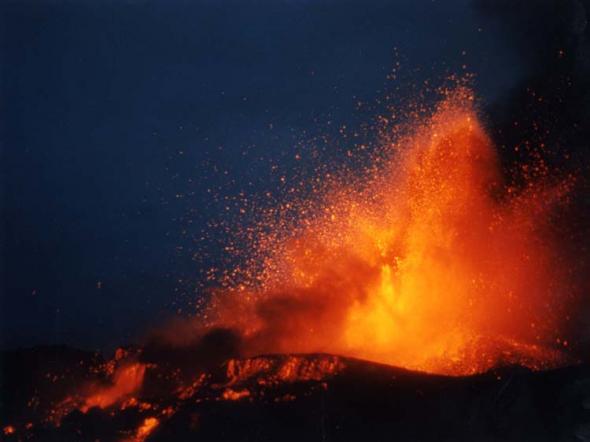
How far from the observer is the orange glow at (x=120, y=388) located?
1155cm

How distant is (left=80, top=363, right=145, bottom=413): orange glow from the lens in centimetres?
1155

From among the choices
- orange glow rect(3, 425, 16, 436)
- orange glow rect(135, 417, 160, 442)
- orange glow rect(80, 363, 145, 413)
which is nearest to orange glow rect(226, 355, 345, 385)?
orange glow rect(135, 417, 160, 442)

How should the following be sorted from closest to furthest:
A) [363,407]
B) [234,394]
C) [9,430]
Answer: [363,407] < [234,394] < [9,430]

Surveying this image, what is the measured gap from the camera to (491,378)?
9016 mm

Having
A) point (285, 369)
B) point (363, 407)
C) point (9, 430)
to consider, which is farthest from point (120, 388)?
point (363, 407)

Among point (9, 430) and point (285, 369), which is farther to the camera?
point (9, 430)

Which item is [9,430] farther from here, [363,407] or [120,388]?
[363,407]

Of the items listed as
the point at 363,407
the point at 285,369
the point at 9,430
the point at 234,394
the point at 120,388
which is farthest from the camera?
the point at 120,388

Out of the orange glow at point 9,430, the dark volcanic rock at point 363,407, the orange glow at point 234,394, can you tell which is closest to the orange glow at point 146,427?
the dark volcanic rock at point 363,407

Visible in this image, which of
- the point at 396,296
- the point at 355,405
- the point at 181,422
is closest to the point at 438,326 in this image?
the point at 396,296

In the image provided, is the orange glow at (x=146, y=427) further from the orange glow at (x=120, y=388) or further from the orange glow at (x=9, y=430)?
the orange glow at (x=9, y=430)

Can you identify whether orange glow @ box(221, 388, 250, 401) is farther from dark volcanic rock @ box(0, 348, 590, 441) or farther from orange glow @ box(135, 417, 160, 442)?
orange glow @ box(135, 417, 160, 442)

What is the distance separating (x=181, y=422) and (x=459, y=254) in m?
9.35

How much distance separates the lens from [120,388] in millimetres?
12328
